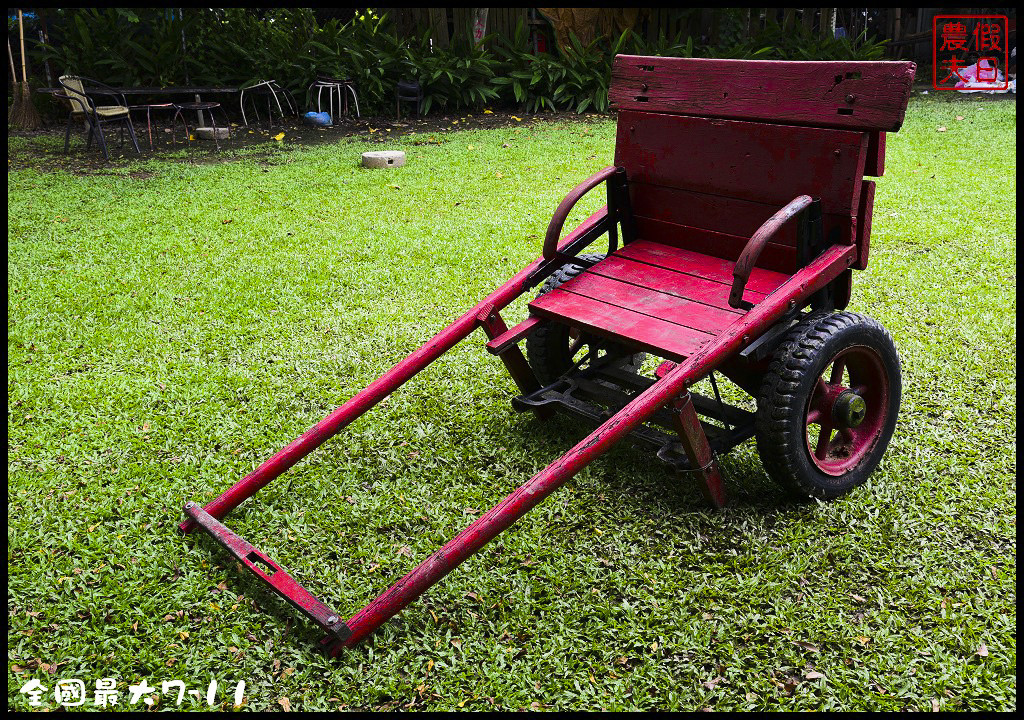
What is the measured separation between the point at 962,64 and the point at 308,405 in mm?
15443

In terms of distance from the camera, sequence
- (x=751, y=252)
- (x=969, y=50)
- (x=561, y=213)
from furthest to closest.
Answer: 1. (x=969, y=50)
2. (x=561, y=213)
3. (x=751, y=252)

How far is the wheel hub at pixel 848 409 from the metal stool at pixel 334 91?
32.3 ft

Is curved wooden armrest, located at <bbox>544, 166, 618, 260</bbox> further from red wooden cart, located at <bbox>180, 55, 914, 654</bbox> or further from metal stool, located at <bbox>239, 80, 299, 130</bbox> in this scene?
metal stool, located at <bbox>239, 80, 299, 130</bbox>

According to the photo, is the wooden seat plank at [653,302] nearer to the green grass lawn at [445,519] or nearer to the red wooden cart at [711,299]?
the red wooden cart at [711,299]

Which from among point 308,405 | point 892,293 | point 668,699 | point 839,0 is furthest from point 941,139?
point 668,699

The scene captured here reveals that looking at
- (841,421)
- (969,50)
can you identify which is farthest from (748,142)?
(969,50)

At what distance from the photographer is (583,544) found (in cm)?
317

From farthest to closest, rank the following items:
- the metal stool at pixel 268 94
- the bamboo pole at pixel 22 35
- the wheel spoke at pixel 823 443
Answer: the metal stool at pixel 268 94, the bamboo pole at pixel 22 35, the wheel spoke at pixel 823 443

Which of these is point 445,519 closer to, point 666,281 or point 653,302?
point 653,302

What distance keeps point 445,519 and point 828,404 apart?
154 centimetres

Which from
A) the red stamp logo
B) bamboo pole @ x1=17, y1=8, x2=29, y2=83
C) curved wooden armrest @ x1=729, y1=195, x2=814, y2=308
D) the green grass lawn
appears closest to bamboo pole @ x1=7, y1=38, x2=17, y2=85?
bamboo pole @ x1=17, y1=8, x2=29, y2=83

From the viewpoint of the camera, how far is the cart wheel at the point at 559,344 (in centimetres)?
373

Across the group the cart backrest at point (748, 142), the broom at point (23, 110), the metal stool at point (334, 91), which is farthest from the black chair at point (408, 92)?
the cart backrest at point (748, 142)

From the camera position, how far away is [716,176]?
3475mm
